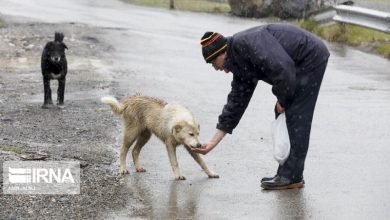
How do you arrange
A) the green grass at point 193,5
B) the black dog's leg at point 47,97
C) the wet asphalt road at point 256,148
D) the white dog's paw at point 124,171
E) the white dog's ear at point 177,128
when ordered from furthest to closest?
the green grass at point 193,5, the black dog's leg at point 47,97, the white dog's paw at point 124,171, the white dog's ear at point 177,128, the wet asphalt road at point 256,148

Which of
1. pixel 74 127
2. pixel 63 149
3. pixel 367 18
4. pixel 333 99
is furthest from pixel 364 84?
pixel 63 149

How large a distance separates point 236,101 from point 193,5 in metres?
22.2

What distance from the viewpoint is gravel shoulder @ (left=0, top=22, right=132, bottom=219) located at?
6.77 m

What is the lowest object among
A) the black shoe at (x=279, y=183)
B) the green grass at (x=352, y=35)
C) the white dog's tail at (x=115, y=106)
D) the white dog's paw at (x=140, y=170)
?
the green grass at (x=352, y=35)

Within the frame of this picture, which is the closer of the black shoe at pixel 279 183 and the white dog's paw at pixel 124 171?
the black shoe at pixel 279 183

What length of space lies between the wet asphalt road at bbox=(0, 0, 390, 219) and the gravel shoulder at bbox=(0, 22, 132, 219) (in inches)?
10.8

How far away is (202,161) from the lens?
804cm

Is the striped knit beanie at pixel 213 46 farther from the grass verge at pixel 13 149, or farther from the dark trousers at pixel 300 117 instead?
the grass verge at pixel 13 149

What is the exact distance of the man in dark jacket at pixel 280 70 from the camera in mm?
6832

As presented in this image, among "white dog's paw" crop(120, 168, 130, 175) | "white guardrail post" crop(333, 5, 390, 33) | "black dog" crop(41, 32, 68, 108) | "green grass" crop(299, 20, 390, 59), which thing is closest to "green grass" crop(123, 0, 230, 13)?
"green grass" crop(299, 20, 390, 59)

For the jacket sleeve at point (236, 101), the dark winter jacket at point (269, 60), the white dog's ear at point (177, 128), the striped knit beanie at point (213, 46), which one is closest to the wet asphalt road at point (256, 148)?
the white dog's ear at point (177, 128)

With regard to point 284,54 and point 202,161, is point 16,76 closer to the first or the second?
point 202,161

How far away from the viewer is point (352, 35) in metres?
A: 19.0

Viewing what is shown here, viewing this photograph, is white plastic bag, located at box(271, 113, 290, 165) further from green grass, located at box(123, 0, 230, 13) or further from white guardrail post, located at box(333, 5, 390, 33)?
green grass, located at box(123, 0, 230, 13)
